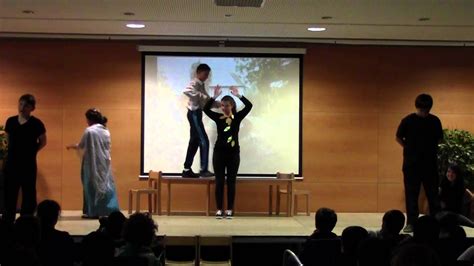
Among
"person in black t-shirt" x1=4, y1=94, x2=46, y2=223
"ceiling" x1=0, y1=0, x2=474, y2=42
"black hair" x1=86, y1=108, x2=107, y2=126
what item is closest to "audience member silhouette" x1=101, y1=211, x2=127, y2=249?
"person in black t-shirt" x1=4, y1=94, x2=46, y2=223

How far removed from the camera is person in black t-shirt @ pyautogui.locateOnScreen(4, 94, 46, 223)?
621 cm

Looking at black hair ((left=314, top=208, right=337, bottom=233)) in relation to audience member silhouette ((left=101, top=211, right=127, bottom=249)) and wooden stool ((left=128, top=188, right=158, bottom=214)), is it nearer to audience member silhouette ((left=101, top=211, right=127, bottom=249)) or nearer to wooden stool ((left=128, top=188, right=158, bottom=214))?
audience member silhouette ((left=101, top=211, right=127, bottom=249))

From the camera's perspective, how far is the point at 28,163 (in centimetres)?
627

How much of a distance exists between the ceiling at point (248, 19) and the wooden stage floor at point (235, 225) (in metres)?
2.45

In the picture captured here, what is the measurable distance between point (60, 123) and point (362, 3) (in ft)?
15.3

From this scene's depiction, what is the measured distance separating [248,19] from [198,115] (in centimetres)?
181

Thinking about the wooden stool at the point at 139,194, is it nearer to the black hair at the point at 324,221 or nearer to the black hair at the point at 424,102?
the black hair at the point at 424,102

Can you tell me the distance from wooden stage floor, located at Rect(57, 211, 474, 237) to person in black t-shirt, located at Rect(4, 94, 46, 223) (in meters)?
0.57

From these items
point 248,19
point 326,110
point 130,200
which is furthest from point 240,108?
point 130,200

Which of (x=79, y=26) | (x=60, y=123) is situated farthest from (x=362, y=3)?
(x=60, y=123)

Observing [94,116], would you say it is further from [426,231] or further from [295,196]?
[426,231]

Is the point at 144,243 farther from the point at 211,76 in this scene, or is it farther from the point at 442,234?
the point at 211,76

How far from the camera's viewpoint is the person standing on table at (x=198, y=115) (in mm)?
8508

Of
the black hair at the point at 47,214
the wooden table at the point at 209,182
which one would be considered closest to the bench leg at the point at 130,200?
the wooden table at the point at 209,182
